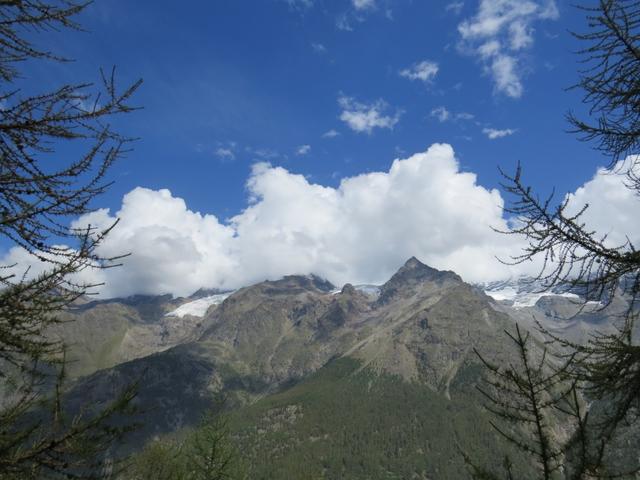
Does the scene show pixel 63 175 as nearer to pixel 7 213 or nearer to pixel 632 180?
pixel 7 213

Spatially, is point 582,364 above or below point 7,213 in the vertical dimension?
below

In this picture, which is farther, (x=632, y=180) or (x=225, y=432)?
(x=225, y=432)

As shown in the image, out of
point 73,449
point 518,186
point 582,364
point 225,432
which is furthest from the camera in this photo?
point 225,432

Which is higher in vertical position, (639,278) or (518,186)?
(518,186)

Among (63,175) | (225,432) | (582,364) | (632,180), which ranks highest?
(632,180)

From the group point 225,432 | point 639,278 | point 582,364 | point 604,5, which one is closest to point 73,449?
point 582,364

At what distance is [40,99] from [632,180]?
33.4 ft

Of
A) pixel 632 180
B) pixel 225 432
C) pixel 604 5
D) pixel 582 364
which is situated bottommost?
pixel 225 432

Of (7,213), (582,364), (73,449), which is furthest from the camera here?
(582,364)

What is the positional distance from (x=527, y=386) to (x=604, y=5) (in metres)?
7.06

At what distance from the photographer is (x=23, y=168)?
601cm

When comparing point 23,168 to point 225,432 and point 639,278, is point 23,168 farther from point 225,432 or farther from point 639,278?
point 225,432

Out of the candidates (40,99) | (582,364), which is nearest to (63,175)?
(40,99)

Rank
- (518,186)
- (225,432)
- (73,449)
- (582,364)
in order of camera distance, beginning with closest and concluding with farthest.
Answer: (73,449), (582,364), (518,186), (225,432)
